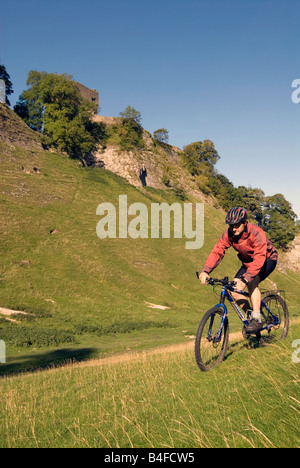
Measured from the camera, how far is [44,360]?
18.0 metres

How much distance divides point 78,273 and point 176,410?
3889cm

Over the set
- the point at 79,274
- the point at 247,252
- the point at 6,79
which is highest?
the point at 6,79

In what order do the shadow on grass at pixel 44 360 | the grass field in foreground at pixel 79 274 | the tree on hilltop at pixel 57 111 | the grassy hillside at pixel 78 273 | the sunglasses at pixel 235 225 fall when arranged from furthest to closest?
the tree on hilltop at pixel 57 111 < the grassy hillside at pixel 78 273 < the grass field in foreground at pixel 79 274 < the shadow on grass at pixel 44 360 < the sunglasses at pixel 235 225

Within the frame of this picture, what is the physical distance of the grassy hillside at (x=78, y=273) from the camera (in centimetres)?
2419

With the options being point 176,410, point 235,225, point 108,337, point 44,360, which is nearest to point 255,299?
point 235,225

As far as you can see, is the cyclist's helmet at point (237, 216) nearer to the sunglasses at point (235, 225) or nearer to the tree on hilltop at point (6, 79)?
the sunglasses at point (235, 225)

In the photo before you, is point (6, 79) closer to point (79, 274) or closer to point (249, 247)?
point (79, 274)

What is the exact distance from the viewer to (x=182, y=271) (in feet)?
176

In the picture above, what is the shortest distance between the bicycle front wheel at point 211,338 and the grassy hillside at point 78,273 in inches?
451

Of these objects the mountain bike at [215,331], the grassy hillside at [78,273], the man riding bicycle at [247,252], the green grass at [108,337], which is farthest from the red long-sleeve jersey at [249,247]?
the grassy hillside at [78,273]

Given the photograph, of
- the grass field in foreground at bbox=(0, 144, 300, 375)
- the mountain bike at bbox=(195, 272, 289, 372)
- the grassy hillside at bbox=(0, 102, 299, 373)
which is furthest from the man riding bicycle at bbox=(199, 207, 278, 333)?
the grassy hillside at bbox=(0, 102, 299, 373)

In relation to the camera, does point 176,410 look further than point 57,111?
No
